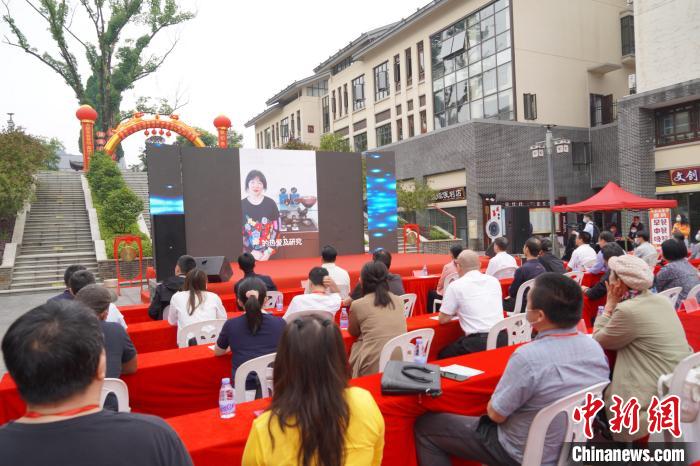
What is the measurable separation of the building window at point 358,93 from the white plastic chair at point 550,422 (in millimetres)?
29385

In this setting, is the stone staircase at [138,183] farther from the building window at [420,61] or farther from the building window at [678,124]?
the building window at [678,124]

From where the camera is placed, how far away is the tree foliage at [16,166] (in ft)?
43.5

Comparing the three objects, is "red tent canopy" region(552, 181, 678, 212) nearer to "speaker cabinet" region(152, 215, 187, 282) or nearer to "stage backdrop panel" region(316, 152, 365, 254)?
"stage backdrop panel" region(316, 152, 365, 254)

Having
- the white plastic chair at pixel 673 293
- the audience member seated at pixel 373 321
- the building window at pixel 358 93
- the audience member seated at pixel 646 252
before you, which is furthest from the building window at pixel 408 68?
the audience member seated at pixel 373 321

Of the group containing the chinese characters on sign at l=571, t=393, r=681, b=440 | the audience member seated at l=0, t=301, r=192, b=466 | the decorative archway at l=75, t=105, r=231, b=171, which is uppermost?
the decorative archway at l=75, t=105, r=231, b=171

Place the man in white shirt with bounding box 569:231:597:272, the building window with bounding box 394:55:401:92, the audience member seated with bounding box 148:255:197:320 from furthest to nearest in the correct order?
1. the building window with bounding box 394:55:401:92
2. the man in white shirt with bounding box 569:231:597:272
3. the audience member seated with bounding box 148:255:197:320

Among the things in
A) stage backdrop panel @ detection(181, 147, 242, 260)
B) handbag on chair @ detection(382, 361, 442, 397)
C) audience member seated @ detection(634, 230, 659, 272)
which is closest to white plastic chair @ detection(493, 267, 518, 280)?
audience member seated @ detection(634, 230, 659, 272)

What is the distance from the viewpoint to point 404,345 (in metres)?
3.35

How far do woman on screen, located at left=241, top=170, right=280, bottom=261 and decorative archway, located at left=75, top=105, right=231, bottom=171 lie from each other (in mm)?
8900

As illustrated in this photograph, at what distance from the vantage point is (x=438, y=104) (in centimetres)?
2434

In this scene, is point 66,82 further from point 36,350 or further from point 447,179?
point 36,350

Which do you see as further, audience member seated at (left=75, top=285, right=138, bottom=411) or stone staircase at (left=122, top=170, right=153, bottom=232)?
stone staircase at (left=122, top=170, right=153, bottom=232)

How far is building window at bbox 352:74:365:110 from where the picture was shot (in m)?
30.1

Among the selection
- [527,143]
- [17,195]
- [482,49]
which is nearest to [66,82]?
[17,195]
